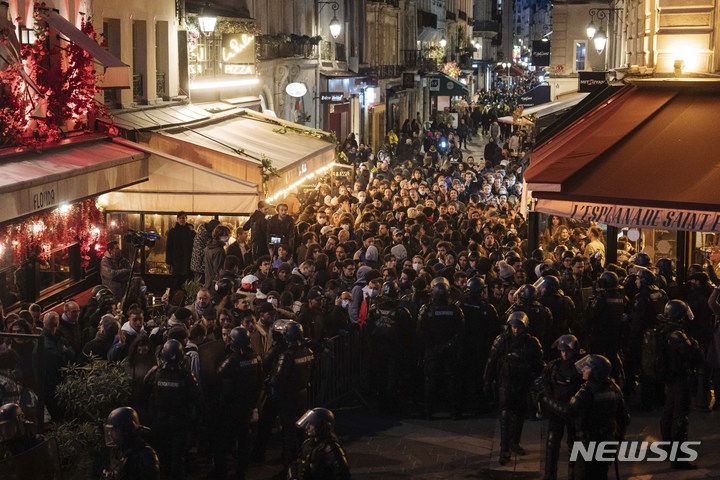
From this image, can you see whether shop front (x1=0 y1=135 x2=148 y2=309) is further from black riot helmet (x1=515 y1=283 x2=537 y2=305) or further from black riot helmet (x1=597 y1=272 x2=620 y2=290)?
black riot helmet (x1=597 y1=272 x2=620 y2=290)

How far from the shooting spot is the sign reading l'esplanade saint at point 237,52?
92.6 ft

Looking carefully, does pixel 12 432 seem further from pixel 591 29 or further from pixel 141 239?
pixel 591 29

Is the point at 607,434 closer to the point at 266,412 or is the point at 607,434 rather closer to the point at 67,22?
the point at 266,412

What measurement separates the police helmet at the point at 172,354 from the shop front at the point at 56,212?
3909mm

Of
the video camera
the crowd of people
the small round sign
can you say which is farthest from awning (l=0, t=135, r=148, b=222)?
the small round sign

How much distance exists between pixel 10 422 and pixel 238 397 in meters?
2.85

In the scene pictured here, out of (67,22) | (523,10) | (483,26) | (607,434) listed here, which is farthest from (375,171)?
→ (523,10)

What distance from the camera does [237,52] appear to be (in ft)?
93.1

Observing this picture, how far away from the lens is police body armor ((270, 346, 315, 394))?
1198cm

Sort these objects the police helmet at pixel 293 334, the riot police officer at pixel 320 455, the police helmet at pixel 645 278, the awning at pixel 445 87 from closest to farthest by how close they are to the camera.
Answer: the riot police officer at pixel 320 455 → the police helmet at pixel 293 334 → the police helmet at pixel 645 278 → the awning at pixel 445 87

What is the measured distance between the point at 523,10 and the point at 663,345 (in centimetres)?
17806

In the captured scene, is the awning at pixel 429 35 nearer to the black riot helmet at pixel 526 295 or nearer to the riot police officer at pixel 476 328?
the riot police officer at pixel 476 328

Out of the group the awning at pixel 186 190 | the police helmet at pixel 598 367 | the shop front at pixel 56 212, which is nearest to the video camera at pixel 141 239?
the shop front at pixel 56 212

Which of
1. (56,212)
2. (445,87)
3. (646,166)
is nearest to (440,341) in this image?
(646,166)
